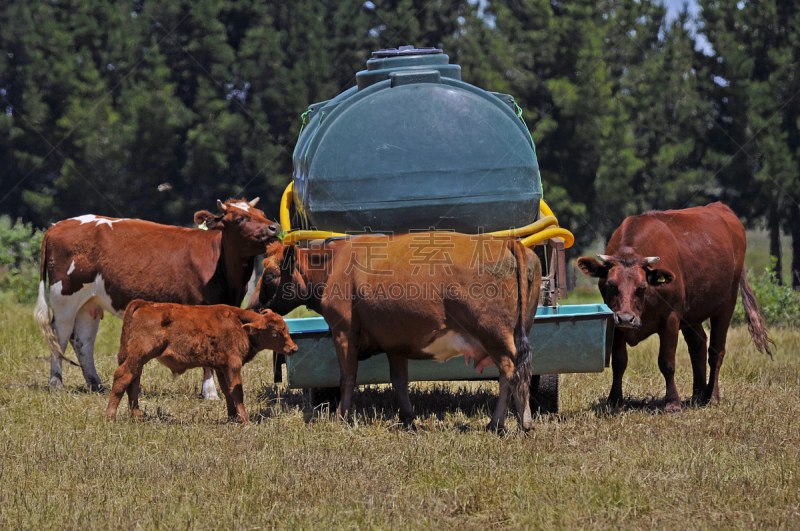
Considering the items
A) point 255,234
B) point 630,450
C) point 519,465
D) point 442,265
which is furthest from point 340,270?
point 630,450

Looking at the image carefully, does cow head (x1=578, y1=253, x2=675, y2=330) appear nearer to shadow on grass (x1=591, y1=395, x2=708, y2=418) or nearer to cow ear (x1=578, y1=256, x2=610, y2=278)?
cow ear (x1=578, y1=256, x2=610, y2=278)

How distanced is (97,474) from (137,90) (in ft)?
77.1

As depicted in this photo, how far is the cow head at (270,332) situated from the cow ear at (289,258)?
16.6 inches

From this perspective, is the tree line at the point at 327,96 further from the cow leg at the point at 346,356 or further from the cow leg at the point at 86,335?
the cow leg at the point at 346,356

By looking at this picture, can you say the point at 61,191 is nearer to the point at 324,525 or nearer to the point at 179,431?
the point at 179,431

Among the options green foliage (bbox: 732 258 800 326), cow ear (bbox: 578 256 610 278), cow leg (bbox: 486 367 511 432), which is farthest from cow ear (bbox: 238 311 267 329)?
green foliage (bbox: 732 258 800 326)

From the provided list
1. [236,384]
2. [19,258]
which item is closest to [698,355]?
[236,384]

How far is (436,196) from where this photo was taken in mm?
6699

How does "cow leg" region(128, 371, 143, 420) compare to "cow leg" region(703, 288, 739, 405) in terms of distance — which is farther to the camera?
"cow leg" region(703, 288, 739, 405)

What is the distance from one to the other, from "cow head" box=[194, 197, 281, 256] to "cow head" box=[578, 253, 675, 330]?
9.25 ft

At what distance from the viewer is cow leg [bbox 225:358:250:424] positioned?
262 inches

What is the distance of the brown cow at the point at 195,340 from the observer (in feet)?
21.5

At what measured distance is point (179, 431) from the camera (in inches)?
250

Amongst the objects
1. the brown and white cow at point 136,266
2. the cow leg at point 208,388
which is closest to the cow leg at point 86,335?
the brown and white cow at point 136,266
